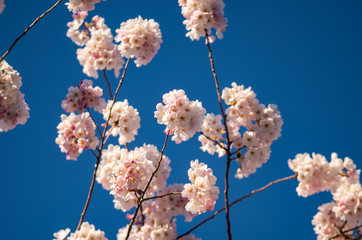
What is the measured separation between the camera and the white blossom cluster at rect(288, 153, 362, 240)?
3502 millimetres

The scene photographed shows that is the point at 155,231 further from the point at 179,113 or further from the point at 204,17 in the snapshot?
the point at 204,17

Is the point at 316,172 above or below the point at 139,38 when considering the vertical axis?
below

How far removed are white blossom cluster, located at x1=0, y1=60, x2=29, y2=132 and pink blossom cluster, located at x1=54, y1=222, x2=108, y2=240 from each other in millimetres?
1629

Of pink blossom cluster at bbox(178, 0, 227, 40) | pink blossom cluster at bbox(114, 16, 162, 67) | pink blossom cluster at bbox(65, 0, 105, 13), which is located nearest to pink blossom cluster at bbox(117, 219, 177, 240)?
pink blossom cluster at bbox(114, 16, 162, 67)

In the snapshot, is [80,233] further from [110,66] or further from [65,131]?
[110,66]

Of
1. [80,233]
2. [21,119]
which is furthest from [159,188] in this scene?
[21,119]

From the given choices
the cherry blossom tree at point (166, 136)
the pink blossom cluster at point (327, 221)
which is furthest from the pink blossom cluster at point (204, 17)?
the pink blossom cluster at point (327, 221)

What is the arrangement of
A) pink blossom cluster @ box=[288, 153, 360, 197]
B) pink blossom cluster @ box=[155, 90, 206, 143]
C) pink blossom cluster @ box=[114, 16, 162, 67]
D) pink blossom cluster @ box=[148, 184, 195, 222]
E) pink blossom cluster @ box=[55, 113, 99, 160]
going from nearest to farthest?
pink blossom cluster @ box=[155, 90, 206, 143] → pink blossom cluster @ box=[288, 153, 360, 197] → pink blossom cluster @ box=[114, 16, 162, 67] → pink blossom cluster @ box=[55, 113, 99, 160] → pink blossom cluster @ box=[148, 184, 195, 222]

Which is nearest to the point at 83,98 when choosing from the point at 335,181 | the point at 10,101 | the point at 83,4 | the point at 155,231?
the point at 10,101

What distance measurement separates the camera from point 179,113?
3.00 m

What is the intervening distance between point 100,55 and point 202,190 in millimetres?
2343

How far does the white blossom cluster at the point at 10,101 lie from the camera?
12.3 ft

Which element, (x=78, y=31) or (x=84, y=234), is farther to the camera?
(x=78, y=31)

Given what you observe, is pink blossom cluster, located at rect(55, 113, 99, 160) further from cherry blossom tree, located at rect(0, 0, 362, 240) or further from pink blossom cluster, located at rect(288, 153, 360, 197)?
pink blossom cluster, located at rect(288, 153, 360, 197)
